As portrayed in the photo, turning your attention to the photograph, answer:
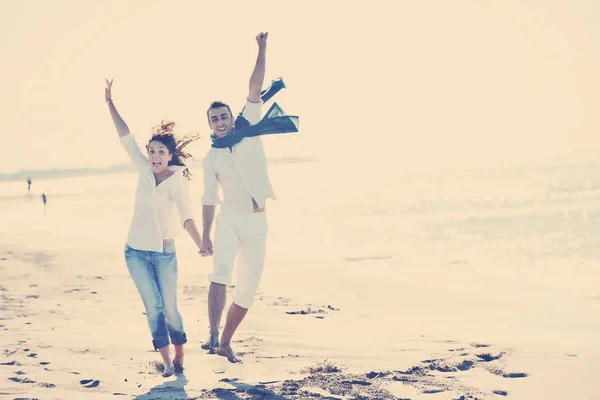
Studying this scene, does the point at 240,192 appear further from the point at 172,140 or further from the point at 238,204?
the point at 172,140

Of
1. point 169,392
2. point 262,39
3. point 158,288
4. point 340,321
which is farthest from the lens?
point 340,321

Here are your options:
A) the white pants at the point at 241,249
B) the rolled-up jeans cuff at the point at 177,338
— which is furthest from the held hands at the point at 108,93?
the rolled-up jeans cuff at the point at 177,338

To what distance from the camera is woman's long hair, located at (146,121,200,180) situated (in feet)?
17.1

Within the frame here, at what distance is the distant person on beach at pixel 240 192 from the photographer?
541 centimetres

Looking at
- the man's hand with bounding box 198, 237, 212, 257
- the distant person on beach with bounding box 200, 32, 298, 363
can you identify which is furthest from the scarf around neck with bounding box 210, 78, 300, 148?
the man's hand with bounding box 198, 237, 212, 257

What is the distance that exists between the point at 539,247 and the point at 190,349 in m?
11.3

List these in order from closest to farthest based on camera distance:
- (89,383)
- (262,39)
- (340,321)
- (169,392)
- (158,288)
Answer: (169,392) → (89,383) → (158,288) → (262,39) → (340,321)

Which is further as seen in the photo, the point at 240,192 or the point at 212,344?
the point at 212,344

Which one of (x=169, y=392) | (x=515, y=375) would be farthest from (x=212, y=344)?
(x=515, y=375)

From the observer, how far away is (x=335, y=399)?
14.5ft

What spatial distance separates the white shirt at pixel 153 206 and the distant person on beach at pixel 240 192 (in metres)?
0.31

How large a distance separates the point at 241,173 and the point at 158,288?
108 cm

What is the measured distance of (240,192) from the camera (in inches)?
214

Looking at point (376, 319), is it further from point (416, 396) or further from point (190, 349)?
point (416, 396)
